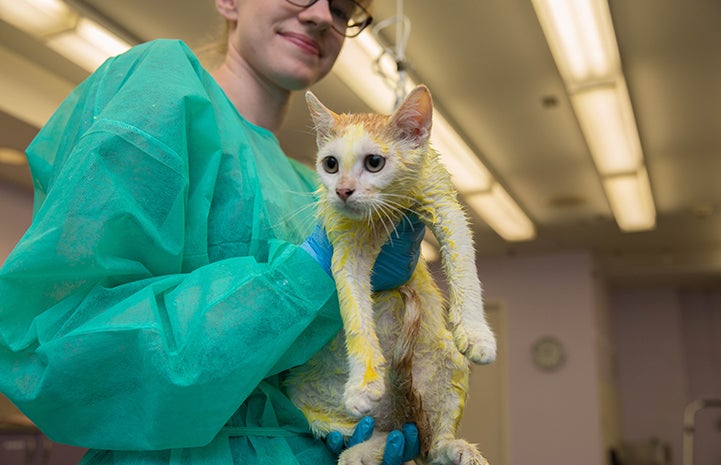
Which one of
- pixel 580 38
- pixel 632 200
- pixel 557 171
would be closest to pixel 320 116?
pixel 580 38

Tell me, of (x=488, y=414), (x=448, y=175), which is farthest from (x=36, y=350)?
(x=488, y=414)

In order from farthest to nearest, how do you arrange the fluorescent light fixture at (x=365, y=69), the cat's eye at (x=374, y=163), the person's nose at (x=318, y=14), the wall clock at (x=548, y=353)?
the wall clock at (x=548, y=353), the fluorescent light fixture at (x=365, y=69), the person's nose at (x=318, y=14), the cat's eye at (x=374, y=163)

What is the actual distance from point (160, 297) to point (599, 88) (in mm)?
3233

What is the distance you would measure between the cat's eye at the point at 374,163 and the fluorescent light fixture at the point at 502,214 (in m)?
4.16

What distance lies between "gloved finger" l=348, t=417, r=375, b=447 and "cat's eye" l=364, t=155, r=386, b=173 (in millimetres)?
321

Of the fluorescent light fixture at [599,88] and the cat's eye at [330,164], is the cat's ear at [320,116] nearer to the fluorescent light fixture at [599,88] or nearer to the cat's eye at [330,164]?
the cat's eye at [330,164]

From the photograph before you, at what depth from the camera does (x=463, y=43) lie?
3.10 m

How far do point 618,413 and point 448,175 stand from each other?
8522 mm

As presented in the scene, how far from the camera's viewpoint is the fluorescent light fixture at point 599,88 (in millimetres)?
2775

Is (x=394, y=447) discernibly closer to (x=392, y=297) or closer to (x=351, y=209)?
(x=392, y=297)

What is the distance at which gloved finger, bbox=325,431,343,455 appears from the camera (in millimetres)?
829

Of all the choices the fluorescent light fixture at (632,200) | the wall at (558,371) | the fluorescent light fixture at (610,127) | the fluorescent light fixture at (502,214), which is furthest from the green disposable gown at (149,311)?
the wall at (558,371)

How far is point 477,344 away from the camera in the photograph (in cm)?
64

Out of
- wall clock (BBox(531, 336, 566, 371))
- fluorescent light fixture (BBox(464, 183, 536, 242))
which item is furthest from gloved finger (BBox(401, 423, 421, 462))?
wall clock (BBox(531, 336, 566, 371))
